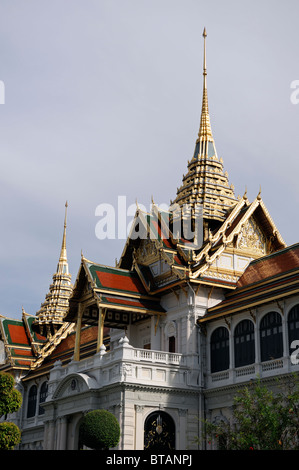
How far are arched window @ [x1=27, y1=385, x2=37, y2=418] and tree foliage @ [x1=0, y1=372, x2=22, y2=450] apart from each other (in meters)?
22.3

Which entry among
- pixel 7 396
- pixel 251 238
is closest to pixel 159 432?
pixel 7 396

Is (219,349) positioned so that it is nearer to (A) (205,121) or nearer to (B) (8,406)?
(B) (8,406)

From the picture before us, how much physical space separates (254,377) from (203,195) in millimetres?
13814

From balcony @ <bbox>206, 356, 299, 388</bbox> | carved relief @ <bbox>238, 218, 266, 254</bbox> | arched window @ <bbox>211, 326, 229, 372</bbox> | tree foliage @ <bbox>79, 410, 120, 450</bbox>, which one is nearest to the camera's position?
tree foliage @ <bbox>79, 410, 120, 450</bbox>

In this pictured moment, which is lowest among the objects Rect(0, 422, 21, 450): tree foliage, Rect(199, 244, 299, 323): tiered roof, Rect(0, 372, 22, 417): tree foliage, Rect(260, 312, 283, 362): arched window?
Rect(0, 422, 21, 450): tree foliage

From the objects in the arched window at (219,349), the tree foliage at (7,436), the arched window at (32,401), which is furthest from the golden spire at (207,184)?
the arched window at (32,401)

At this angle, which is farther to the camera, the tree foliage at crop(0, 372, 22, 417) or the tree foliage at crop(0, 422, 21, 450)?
the tree foliage at crop(0, 372, 22, 417)

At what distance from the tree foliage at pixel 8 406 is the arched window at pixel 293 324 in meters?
11.9

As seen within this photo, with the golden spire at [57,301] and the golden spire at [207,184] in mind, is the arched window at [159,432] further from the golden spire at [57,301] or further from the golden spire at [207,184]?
the golden spire at [57,301]

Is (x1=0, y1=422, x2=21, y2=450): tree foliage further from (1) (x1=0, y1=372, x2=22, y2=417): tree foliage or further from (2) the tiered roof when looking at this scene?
(2) the tiered roof

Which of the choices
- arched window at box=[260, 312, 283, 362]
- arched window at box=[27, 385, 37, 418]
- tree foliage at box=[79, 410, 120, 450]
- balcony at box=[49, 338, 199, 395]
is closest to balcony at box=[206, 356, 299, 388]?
arched window at box=[260, 312, 283, 362]

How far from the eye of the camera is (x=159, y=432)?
33875 millimetres

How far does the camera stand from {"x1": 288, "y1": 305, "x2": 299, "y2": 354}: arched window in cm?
3153

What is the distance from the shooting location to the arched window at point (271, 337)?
1272 inches
